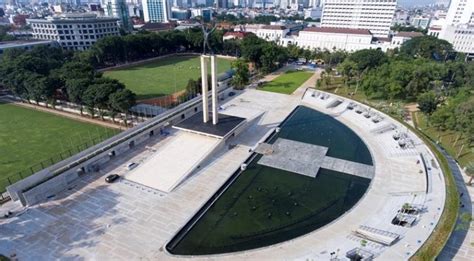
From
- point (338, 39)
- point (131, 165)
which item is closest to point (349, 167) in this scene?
point (131, 165)

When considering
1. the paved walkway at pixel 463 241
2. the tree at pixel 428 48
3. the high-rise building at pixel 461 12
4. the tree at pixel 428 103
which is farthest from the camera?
the high-rise building at pixel 461 12

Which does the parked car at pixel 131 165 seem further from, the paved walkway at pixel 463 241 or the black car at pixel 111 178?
the paved walkway at pixel 463 241

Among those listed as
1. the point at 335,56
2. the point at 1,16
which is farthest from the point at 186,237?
the point at 1,16

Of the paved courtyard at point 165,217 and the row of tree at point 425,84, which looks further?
the row of tree at point 425,84

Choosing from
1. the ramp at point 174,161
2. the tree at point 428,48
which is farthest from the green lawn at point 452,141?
the tree at point 428,48

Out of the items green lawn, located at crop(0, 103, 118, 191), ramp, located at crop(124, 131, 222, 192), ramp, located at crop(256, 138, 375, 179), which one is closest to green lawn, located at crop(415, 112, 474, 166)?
ramp, located at crop(256, 138, 375, 179)

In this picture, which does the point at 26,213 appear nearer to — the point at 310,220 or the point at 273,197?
the point at 273,197
